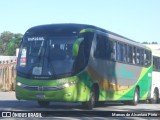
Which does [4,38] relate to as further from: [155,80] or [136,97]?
[136,97]

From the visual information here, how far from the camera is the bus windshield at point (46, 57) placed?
16.6m

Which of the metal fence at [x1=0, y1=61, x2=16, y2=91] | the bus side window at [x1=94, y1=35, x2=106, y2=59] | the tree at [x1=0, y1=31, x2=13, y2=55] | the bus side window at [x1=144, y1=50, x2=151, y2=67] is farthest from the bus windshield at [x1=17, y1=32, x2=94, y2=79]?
the tree at [x1=0, y1=31, x2=13, y2=55]

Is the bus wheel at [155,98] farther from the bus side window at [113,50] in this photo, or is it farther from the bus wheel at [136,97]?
the bus side window at [113,50]

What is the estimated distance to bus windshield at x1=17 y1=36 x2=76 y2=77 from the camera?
1656 cm

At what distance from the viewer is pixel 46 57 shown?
16.9 meters

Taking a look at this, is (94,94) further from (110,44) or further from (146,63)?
(146,63)

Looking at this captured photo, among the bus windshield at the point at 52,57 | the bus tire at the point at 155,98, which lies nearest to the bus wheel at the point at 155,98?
the bus tire at the point at 155,98

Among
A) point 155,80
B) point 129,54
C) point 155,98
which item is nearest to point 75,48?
point 129,54

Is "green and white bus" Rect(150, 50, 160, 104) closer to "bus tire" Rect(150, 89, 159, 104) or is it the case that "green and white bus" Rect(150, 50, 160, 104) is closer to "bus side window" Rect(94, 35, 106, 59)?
"bus tire" Rect(150, 89, 159, 104)

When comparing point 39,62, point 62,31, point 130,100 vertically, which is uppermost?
point 62,31

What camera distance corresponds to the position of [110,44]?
19781 millimetres

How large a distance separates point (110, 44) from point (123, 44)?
2172mm

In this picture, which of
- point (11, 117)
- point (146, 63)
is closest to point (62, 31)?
point (11, 117)

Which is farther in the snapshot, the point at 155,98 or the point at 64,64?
Answer: the point at 155,98
